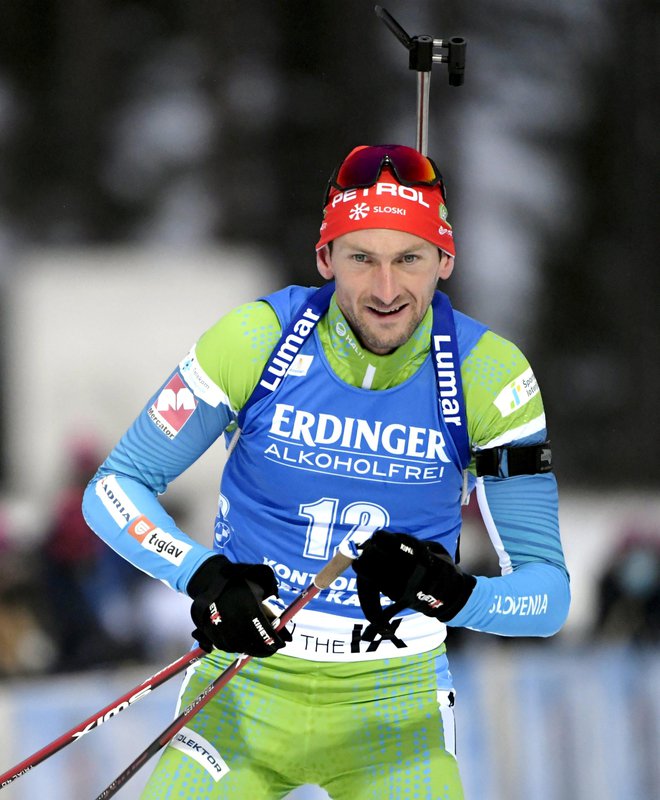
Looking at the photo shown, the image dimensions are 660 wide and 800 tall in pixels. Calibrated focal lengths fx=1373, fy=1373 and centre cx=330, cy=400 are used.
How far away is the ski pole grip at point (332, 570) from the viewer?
2.92m

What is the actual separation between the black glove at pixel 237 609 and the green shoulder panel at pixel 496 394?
23.4 inches

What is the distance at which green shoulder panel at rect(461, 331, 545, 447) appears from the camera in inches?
124

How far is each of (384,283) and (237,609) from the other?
2.61 ft

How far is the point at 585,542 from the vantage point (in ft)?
28.0

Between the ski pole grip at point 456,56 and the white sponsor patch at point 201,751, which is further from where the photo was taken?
the ski pole grip at point 456,56

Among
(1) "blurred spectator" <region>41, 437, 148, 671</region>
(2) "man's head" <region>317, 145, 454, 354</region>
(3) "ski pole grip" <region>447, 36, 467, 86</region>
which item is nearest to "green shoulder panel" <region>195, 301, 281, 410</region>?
(2) "man's head" <region>317, 145, 454, 354</region>

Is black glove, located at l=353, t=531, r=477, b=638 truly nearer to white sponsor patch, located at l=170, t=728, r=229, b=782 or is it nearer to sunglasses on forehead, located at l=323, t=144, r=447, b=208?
white sponsor patch, located at l=170, t=728, r=229, b=782

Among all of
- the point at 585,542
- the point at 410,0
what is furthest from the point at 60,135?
the point at 585,542

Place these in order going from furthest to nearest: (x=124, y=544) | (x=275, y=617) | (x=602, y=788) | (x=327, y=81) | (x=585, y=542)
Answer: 1. (x=327, y=81)
2. (x=585, y=542)
3. (x=602, y=788)
4. (x=124, y=544)
5. (x=275, y=617)

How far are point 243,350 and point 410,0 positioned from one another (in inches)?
242

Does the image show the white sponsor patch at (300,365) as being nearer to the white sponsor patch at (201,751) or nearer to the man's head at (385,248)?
the man's head at (385,248)

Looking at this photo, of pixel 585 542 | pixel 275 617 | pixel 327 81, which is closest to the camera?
pixel 275 617

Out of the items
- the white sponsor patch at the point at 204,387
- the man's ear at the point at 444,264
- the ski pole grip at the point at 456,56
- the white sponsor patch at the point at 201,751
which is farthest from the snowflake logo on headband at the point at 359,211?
the white sponsor patch at the point at 201,751

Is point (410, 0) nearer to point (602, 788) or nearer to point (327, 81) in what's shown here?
point (327, 81)
